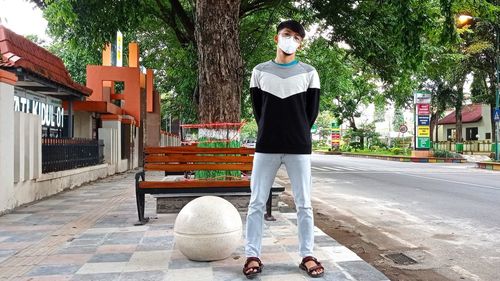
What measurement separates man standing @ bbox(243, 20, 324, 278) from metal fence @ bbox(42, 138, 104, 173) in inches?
275

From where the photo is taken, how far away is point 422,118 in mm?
30938

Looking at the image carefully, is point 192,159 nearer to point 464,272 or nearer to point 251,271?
point 251,271

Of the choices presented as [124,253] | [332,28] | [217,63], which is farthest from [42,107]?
[124,253]

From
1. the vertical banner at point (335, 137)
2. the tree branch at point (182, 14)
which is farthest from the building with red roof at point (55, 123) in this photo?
the vertical banner at point (335, 137)

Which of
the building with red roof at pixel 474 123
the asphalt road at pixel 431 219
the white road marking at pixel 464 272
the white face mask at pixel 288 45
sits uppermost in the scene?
the building with red roof at pixel 474 123

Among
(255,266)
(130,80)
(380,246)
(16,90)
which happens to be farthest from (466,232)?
(130,80)

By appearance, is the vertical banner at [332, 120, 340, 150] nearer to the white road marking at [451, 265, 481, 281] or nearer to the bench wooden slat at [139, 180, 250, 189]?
the bench wooden slat at [139, 180, 250, 189]

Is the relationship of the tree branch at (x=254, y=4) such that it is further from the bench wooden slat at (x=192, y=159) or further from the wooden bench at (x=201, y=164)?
the bench wooden slat at (x=192, y=159)

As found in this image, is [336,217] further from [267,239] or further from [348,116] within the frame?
[348,116]

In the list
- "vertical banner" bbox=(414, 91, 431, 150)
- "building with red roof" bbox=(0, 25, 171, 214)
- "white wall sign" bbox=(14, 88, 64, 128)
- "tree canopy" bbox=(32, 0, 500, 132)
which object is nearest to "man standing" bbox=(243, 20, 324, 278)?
"tree canopy" bbox=(32, 0, 500, 132)

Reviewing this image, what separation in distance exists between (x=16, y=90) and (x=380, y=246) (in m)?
9.77

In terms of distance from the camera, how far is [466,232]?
6.85 meters

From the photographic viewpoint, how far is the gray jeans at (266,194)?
158 inches

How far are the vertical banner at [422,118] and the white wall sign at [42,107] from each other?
2361cm
